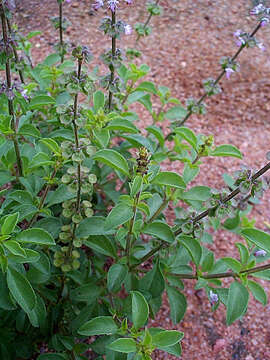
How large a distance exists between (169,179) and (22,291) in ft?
2.27

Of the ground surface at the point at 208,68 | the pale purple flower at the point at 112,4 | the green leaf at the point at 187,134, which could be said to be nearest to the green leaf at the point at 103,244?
the green leaf at the point at 187,134

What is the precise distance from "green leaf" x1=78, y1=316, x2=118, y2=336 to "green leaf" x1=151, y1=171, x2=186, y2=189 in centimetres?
57

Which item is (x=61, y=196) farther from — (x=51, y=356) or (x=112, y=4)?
(x=112, y=4)

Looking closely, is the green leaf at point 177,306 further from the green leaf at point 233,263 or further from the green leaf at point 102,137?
the green leaf at point 102,137

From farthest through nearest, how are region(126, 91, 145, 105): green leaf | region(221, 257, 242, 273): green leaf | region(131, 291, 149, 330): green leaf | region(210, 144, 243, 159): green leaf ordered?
region(126, 91, 145, 105): green leaf → region(210, 144, 243, 159): green leaf → region(221, 257, 242, 273): green leaf → region(131, 291, 149, 330): green leaf

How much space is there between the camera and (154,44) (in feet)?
14.3

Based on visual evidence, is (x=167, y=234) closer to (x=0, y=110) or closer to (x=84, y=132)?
(x=84, y=132)

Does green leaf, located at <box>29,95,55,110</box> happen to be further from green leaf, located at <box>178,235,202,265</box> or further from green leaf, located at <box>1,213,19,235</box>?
green leaf, located at <box>178,235,202,265</box>

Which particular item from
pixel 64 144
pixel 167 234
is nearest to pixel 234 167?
pixel 167 234

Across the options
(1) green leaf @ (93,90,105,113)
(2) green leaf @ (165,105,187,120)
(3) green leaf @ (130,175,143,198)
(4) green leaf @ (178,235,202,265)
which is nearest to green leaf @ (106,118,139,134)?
(1) green leaf @ (93,90,105,113)

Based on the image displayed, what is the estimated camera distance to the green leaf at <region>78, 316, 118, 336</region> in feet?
4.79

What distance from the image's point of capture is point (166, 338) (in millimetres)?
1381

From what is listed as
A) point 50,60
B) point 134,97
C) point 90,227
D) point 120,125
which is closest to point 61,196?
point 90,227

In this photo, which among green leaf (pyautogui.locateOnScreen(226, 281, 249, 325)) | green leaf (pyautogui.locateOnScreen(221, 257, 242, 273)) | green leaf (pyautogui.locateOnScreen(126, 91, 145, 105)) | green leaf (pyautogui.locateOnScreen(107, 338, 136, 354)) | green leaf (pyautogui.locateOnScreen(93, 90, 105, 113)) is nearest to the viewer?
green leaf (pyautogui.locateOnScreen(107, 338, 136, 354))
